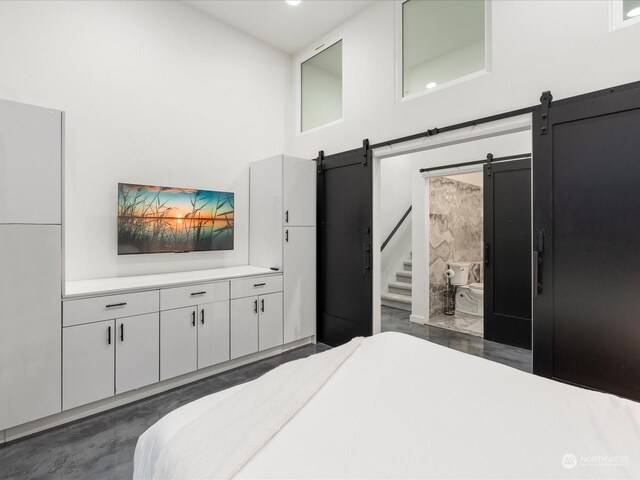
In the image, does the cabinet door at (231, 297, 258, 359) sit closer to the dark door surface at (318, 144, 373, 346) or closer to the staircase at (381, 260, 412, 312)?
the dark door surface at (318, 144, 373, 346)

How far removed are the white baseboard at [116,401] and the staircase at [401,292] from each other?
2.63m

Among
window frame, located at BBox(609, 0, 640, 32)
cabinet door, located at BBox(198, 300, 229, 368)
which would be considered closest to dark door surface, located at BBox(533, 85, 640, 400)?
window frame, located at BBox(609, 0, 640, 32)

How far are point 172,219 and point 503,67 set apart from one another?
3158mm

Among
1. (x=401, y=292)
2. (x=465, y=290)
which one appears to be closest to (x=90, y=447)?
(x=401, y=292)

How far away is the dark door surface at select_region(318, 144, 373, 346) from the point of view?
11.4ft

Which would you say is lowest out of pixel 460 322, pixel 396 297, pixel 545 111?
pixel 460 322

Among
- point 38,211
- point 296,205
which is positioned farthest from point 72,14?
point 296,205

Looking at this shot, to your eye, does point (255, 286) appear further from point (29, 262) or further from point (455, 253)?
point (455, 253)

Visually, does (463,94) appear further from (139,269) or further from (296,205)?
(139,269)

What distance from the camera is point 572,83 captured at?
7.17 feet

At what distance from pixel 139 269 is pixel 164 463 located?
2.47 metres

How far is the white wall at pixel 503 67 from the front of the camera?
82.1 inches

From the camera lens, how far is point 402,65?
3242 mm

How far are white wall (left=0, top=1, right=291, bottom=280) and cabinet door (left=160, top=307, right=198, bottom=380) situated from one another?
27.7 inches
